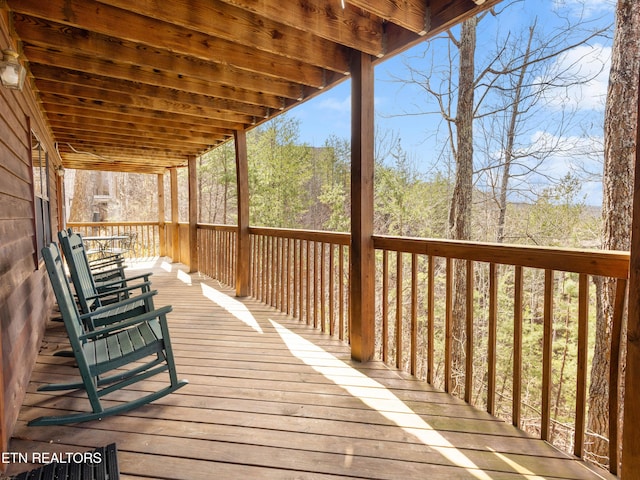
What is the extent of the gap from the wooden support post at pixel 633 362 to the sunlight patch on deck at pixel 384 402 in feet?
1.75

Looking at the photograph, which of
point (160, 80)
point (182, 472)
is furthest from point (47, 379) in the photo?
point (160, 80)

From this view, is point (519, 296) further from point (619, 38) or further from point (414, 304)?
point (619, 38)

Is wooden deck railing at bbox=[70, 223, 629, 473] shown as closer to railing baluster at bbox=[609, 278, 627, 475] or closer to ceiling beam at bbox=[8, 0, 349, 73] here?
railing baluster at bbox=[609, 278, 627, 475]

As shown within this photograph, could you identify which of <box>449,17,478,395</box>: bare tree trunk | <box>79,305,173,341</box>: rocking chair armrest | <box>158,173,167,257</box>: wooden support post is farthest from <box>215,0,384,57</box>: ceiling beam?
<box>158,173,167,257</box>: wooden support post

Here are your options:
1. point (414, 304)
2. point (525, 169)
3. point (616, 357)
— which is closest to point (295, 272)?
point (414, 304)

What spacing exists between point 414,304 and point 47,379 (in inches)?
102

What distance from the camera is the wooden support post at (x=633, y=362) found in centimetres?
131

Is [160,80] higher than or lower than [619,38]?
lower

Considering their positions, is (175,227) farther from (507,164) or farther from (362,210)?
(507,164)

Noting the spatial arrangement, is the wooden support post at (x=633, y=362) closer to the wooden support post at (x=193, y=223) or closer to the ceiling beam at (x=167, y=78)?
the ceiling beam at (x=167, y=78)

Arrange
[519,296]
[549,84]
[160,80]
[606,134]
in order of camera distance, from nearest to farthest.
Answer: [519,296] → [160,80] → [606,134] → [549,84]

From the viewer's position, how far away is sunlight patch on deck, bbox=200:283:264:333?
378 centimetres

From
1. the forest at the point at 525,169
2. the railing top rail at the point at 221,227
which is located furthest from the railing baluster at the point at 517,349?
the railing top rail at the point at 221,227

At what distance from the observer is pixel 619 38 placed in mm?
3242
